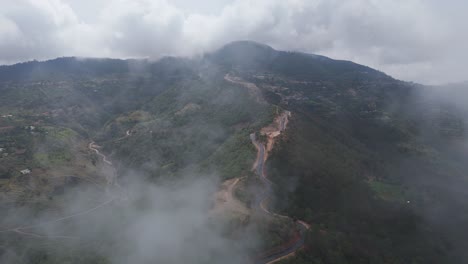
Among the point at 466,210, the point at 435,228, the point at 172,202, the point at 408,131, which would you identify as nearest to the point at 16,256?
the point at 172,202

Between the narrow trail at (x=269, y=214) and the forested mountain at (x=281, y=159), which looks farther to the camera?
the forested mountain at (x=281, y=159)

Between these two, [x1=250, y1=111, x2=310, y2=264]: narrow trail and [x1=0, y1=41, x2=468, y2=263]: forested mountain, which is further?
[x1=0, y1=41, x2=468, y2=263]: forested mountain

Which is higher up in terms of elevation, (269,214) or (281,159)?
(281,159)

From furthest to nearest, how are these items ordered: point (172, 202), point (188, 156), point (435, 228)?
point (188, 156), point (435, 228), point (172, 202)

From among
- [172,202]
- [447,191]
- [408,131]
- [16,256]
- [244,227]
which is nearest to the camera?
[244,227]

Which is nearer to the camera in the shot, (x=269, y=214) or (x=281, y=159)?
(x=269, y=214)

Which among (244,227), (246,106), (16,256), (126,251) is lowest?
(16,256)

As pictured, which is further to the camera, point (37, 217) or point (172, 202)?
point (37, 217)

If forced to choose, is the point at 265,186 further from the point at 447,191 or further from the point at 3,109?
the point at 3,109
